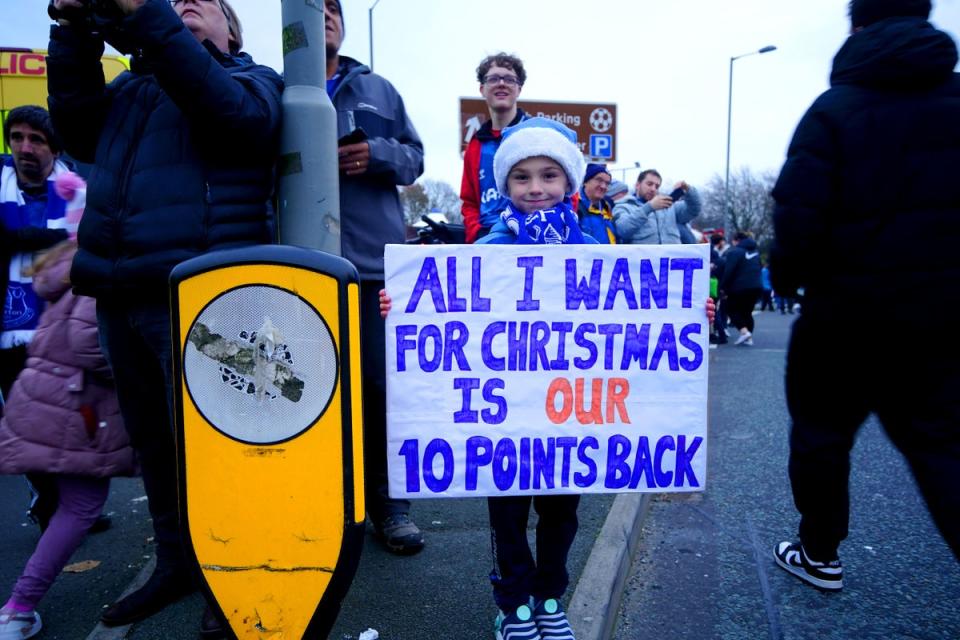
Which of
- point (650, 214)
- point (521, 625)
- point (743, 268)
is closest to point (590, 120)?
point (743, 268)

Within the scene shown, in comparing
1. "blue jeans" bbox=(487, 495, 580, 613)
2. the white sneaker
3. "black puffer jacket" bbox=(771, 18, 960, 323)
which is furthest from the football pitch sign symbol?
"black puffer jacket" bbox=(771, 18, 960, 323)

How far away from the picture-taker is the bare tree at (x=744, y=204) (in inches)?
2398

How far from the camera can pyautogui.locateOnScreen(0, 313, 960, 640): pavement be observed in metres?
2.46

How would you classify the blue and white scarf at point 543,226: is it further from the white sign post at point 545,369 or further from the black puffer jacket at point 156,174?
the black puffer jacket at point 156,174

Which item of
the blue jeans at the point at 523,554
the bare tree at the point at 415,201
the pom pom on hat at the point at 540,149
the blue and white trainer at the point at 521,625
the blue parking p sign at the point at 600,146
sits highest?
the bare tree at the point at 415,201

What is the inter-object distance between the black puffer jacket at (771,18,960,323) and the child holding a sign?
1.26 feet

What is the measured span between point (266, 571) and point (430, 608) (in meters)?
0.92

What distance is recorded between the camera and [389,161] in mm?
2875

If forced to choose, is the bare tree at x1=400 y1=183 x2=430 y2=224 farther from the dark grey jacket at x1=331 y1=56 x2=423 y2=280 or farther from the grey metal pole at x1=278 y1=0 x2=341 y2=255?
the grey metal pole at x1=278 y1=0 x2=341 y2=255

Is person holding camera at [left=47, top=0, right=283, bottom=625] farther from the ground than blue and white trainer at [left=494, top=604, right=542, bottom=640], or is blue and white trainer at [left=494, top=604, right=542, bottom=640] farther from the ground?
person holding camera at [left=47, top=0, right=283, bottom=625]

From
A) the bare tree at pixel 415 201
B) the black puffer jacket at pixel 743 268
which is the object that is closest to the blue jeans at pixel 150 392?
the black puffer jacket at pixel 743 268

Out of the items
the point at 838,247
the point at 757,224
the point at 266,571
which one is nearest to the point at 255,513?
the point at 266,571

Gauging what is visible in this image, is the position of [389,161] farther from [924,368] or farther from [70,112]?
[924,368]

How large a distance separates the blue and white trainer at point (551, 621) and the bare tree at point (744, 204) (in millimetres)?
61198
